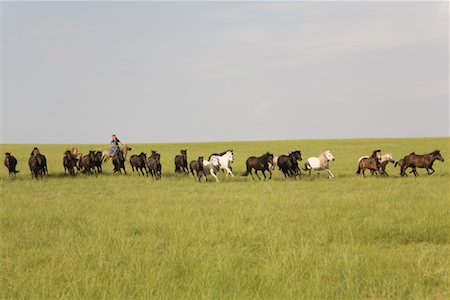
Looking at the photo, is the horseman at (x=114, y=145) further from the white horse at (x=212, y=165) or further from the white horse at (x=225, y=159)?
the white horse at (x=225, y=159)

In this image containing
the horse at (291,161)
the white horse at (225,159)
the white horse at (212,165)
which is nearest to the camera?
the horse at (291,161)

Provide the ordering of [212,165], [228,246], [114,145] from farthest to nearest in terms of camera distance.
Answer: [114,145], [212,165], [228,246]

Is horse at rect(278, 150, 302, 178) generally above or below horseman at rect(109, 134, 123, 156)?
below

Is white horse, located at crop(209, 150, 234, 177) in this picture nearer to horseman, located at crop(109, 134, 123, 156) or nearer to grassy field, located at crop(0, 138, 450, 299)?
grassy field, located at crop(0, 138, 450, 299)

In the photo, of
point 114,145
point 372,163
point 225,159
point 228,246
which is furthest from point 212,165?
point 228,246

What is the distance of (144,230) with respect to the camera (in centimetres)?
1033

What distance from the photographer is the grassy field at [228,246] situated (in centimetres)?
611

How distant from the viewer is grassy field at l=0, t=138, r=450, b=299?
Answer: 6.11 m

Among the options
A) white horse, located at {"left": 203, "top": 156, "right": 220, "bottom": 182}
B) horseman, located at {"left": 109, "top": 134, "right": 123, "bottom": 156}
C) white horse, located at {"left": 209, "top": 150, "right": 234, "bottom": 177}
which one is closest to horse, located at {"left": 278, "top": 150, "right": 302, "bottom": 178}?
white horse, located at {"left": 209, "top": 150, "right": 234, "bottom": 177}

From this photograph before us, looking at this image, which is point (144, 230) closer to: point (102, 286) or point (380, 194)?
point (102, 286)

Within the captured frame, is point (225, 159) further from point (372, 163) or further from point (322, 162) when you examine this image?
point (372, 163)

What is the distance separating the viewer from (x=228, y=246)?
8297 millimetres

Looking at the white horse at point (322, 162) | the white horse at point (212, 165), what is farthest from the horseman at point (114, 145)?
the white horse at point (322, 162)

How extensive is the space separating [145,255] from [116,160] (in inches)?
787
